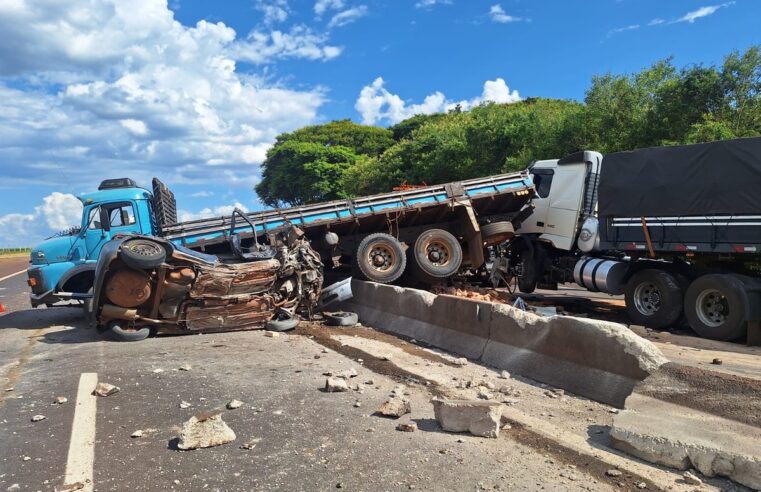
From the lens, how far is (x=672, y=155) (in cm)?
967

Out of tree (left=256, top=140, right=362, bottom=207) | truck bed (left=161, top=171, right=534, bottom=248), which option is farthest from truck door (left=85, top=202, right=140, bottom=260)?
tree (left=256, top=140, right=362, bottom=207)

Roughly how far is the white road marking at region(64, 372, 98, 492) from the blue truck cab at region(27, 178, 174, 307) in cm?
515

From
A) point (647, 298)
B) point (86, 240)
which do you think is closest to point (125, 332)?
point (86, 240)

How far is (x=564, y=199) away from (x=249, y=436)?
1041 cm

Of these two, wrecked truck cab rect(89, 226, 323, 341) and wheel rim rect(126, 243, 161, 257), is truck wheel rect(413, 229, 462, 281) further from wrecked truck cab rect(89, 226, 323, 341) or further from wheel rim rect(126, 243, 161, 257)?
wheel rim rect(126, 243, 161, 257)

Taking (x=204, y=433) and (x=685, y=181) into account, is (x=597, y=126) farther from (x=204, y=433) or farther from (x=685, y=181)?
(x=204, y=433)

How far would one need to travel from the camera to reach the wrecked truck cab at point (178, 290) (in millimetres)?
8648

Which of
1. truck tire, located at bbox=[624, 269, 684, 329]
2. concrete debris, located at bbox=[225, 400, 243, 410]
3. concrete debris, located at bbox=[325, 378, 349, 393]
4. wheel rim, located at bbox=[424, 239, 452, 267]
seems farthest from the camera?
wheel rim, located at bbox=[424, 239, 452, 267]

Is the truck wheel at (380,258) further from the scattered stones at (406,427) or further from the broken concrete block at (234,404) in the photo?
the scattered stones at (406,427)

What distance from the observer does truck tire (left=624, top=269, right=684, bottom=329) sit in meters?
9.65

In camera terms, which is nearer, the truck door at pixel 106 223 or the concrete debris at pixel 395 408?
the concrete debris at pixel 395 408

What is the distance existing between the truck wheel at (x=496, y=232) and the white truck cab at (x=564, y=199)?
0.92 m

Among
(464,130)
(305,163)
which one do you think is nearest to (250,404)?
(464,130)

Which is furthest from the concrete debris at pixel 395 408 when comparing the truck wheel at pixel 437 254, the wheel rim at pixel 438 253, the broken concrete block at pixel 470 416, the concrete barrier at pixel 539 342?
the wheel rim at pixel 438 253
